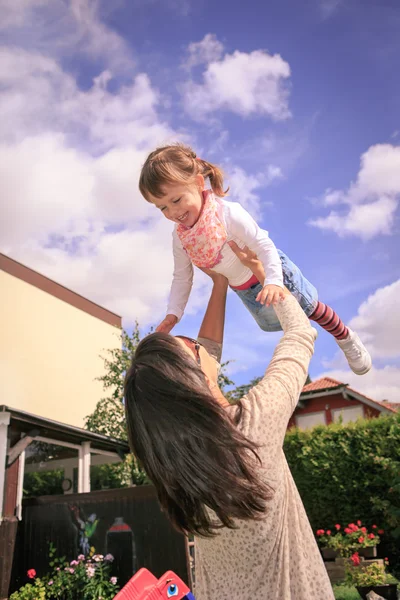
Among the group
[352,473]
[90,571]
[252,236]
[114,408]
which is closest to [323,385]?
[114,408]

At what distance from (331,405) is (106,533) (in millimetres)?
14180

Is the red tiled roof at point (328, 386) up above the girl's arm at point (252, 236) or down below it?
above

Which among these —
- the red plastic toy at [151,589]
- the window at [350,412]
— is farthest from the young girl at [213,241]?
the window at [350,412]

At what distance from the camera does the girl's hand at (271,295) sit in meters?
1.77

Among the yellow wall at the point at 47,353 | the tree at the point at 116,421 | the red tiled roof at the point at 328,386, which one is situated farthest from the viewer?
the red tiled roof at the point at 328,386

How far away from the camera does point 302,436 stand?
1021 centimetres

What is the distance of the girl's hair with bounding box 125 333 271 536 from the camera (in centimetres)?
133

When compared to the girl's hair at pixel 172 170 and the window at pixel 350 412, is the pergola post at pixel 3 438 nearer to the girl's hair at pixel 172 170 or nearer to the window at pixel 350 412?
the girl's hair at pixel 172 170

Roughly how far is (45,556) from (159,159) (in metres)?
7.02

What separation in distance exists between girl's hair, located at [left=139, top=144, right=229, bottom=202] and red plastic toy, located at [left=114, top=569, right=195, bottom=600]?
1.41m

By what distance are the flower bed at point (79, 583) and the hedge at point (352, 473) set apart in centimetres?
412

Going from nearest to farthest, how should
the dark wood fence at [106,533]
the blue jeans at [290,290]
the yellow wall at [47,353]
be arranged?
the blue jeans at [290,290]
the dark wood fence at [106,533]
the yellow wall at [47,353]

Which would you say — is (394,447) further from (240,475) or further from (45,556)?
(240,475)

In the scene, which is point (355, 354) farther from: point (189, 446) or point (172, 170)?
point (189, 446)
